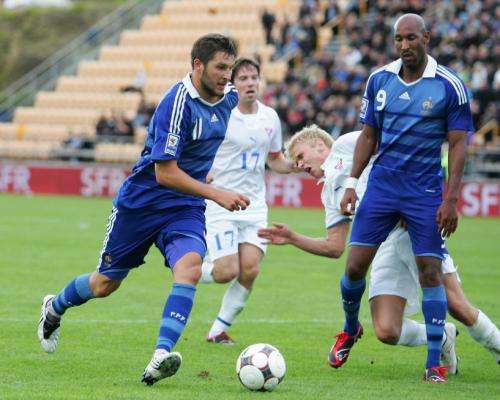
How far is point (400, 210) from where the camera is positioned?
317 inches

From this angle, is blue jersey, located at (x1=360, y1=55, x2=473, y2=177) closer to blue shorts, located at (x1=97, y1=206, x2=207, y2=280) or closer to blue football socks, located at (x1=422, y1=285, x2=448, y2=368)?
blue football socks, located at (x1=422, y1=285, x2=448, y2=368)

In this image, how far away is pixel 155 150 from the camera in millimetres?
7750

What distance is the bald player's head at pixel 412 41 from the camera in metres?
7.84

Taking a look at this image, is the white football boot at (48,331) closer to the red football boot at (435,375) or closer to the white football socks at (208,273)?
the white football socks at (208,273)

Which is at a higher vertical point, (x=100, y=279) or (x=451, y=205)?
(x=451, y=205)

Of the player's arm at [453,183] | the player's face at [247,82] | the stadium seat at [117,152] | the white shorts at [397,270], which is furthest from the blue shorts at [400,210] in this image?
the stadium seat at [117,152]

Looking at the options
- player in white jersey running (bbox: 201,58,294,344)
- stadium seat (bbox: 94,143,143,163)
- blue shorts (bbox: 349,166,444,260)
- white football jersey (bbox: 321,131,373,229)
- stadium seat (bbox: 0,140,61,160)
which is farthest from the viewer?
stadium seat (bbox: 0,140,61,160)

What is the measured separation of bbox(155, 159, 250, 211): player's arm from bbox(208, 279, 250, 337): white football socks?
2.42 metres

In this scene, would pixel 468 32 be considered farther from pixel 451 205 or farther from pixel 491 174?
pixel 451 205

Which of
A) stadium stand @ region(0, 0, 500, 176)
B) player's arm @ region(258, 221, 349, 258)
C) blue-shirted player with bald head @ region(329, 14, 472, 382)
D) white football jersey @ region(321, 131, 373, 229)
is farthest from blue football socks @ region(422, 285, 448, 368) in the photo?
stadium stand @ region(0, 0, 500, 176)

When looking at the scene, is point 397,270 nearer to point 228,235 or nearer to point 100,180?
point 228,235

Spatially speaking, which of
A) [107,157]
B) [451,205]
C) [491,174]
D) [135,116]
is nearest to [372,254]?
[451,205]

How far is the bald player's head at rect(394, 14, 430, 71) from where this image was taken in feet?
25.7

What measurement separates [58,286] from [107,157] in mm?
19844
